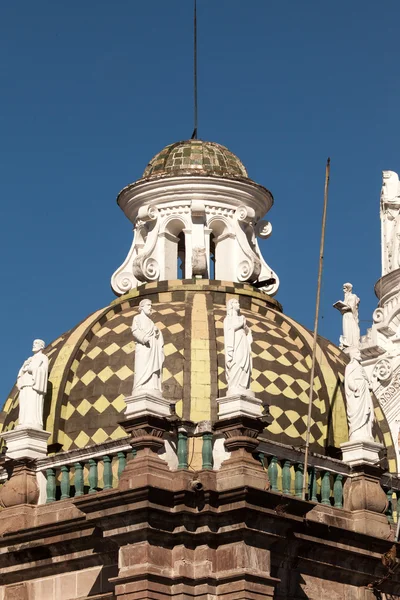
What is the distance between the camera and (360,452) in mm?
39500

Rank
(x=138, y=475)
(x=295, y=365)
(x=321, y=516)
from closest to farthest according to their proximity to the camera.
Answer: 1. (x=138, y=475)
2. (x=321, y=516)
3. (x=295, y=365)

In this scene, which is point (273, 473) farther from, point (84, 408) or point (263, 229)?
point (263, 229)

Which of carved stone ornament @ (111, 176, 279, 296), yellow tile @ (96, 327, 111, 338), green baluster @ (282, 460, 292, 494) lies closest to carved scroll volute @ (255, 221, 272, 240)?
carved stone ornament @ (111, 176, 279, 296)

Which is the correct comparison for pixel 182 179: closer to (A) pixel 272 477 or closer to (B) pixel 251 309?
(B) pixel 251 309

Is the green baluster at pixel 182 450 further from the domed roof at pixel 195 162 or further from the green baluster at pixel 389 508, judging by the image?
the domed roof at pixel 195 162

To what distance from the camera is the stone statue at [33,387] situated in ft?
129

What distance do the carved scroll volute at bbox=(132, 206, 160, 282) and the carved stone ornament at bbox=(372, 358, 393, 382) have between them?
9.93 metres

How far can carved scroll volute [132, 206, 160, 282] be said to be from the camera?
43.3 metres

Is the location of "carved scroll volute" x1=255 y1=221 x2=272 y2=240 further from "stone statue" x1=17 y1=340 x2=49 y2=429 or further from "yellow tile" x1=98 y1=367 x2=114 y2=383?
"stone statue" x1=17 y1=340 x2=49 y2=429

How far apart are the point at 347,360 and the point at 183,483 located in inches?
299

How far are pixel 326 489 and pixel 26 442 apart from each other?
504 cm

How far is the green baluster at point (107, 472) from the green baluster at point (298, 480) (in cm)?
309

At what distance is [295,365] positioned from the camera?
136ft

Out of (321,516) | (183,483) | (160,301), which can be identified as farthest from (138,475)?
(160,301)
